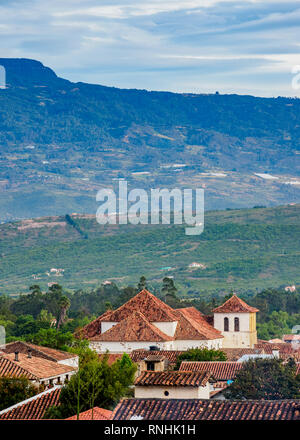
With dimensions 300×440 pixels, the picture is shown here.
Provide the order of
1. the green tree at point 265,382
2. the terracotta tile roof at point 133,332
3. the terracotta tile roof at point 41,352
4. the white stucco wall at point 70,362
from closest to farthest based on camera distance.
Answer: the green tree at point 265,382
the white stucco wall at point 70,362
the terracotta tile roof at point 41,352
the terracotta tile roof at point 133,332

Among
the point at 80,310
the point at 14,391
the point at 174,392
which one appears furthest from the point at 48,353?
the point at 80,310

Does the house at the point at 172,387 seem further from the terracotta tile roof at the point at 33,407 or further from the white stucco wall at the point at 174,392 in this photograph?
the terracotta tile roof at the point at 33,407

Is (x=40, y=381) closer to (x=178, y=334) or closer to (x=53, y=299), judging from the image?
(x=178, y=334)

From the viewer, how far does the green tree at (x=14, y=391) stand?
122ft

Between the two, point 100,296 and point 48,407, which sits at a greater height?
point 48,407

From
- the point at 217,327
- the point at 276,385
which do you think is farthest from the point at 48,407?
the point at 217,327

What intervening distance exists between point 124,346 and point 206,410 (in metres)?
43.6

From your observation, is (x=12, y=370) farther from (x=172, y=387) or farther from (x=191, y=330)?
(x=191, y=330)

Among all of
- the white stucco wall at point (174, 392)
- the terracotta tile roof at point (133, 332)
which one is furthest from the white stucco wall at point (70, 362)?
the white stucco wall at point (174, 392)

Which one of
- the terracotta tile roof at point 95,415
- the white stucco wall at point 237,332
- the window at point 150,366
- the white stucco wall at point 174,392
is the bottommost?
the white stucco wall at point 237,332

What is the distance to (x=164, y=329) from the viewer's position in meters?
71.6

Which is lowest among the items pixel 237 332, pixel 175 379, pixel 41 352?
pixel 237 332
